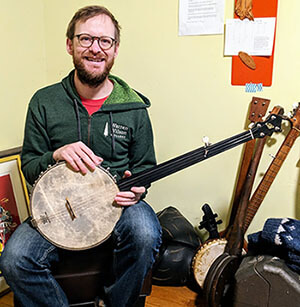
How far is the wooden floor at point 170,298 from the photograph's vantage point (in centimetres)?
183

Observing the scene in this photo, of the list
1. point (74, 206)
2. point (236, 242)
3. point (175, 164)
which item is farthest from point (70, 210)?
Result: point (236, 242)

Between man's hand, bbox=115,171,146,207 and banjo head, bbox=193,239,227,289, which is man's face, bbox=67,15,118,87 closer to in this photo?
man's hand, bbox=115,171,146,207

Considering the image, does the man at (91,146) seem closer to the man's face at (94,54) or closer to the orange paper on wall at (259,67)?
the man's face at (94,54)

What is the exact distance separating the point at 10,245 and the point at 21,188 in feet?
2.06

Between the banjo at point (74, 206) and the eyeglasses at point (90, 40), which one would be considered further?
the eyeglasses at point (90, 40)

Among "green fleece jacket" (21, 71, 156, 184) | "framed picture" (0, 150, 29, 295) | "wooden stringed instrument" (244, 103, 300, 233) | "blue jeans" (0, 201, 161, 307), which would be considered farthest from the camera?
"framed picture" (0, 150, 29, 295)

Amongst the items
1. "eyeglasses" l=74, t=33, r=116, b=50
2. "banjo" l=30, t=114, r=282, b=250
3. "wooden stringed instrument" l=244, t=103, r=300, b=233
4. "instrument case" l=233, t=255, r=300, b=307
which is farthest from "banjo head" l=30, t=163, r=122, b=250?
"wooden stringed instrument" l=244, t=103, r=300, b=233

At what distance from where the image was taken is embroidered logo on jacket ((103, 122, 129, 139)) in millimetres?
1642

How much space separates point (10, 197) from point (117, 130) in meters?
0.72

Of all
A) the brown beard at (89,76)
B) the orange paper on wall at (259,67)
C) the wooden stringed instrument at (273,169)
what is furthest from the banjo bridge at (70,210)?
the orange paper on wall at (259,67)

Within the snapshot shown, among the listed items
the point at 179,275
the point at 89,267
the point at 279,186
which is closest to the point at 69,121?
the point at 89,267

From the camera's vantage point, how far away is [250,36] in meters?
1.83

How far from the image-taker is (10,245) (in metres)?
1.41

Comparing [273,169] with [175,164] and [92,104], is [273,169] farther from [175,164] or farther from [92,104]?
[92,104]
